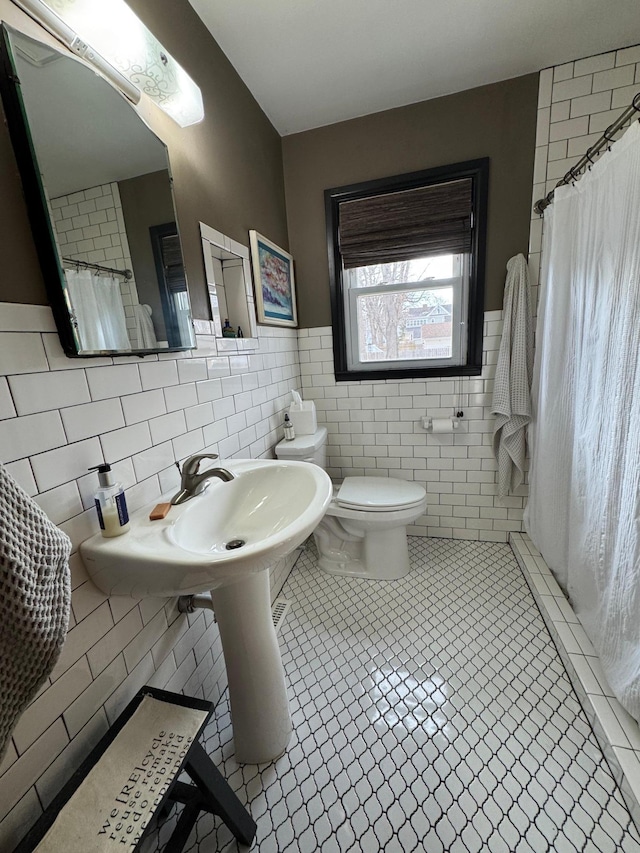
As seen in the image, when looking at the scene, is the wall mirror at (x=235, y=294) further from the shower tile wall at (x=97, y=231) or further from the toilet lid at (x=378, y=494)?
the toilet lid at (x=378, y=494)

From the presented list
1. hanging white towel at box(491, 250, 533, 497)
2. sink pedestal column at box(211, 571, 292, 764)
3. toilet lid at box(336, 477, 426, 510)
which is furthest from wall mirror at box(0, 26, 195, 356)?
hanging white towel at box(491, 250, 533, 497)

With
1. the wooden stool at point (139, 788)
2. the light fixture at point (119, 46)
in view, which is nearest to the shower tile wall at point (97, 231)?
the light fixture at point (119, 46)

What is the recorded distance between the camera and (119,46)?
0.83 m

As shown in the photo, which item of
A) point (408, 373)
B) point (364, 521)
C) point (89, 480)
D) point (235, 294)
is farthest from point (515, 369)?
point (89, 480)

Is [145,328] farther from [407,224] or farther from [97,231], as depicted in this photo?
[407,224]

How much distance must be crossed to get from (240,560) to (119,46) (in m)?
1.25

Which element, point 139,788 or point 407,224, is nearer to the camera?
point 139,788

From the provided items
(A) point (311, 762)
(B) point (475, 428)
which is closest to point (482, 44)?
(B) point (475, 428)

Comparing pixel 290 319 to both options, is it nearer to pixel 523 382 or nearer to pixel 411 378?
pixel 411 378

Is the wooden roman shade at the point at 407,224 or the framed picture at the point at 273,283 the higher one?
the wooden roman shade at the point at 407,224

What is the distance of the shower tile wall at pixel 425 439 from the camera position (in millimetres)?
1970

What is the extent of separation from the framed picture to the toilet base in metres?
1.27

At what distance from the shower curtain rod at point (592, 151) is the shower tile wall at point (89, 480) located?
4.72ft

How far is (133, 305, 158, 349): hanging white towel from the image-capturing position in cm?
91
